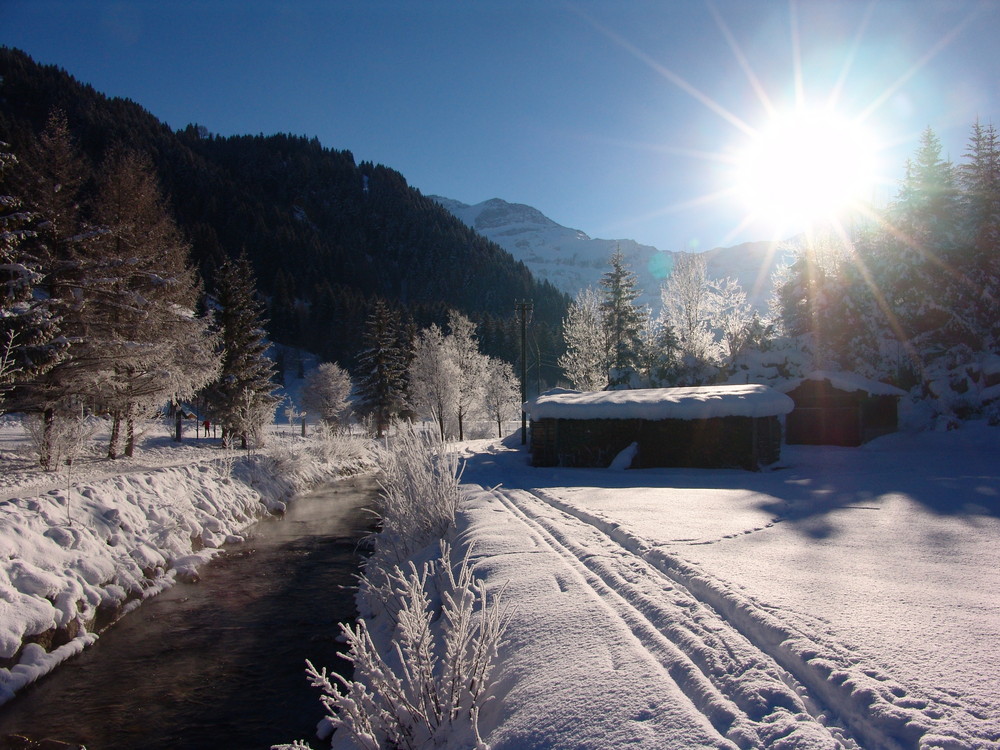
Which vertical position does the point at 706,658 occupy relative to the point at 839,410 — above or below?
below

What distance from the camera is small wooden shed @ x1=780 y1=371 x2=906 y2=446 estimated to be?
62.6 ft

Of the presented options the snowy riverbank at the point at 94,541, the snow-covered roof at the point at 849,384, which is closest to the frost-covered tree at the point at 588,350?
the snow-covered roof at the point at 849,384

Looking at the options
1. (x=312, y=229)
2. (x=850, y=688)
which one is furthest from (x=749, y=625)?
(x=312, y=229)

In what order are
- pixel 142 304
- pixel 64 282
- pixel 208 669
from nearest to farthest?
1. pixel 208 669
2. pixel 64 282
3. pixel 142 304

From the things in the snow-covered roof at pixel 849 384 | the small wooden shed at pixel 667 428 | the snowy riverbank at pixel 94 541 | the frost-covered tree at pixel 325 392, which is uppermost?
the frost-covered tree at pixel 325 392

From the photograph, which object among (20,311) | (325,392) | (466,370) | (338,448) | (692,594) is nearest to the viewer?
(692,594)

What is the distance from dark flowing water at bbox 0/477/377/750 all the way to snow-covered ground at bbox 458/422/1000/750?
100.0 inches

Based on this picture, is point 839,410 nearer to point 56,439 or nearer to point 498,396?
point 56,439

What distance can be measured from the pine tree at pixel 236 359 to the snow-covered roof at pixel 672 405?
44.5 ft

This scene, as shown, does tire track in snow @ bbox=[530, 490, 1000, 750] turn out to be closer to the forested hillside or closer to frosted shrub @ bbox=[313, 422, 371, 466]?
frosted shrub @ bbox=[313, 422, 371, 466]

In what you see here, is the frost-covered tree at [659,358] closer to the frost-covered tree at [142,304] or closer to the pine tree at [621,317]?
the pine tree at [621,317]

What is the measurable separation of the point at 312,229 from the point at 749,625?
121002mm

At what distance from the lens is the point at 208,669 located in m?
6.41

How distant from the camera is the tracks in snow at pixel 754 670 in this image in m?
Answer: 2.68
